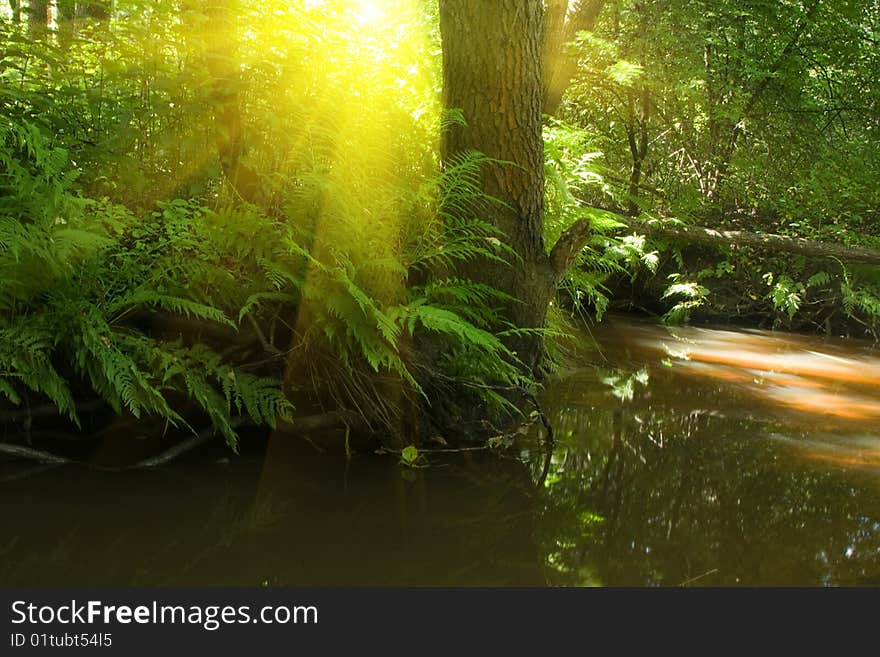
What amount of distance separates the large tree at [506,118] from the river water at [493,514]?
107cm

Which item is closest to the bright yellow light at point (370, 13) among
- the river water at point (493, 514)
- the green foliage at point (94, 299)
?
the green foliage at point (94, 299)

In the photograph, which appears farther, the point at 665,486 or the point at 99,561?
the point at 665,486

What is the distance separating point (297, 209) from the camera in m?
3.80

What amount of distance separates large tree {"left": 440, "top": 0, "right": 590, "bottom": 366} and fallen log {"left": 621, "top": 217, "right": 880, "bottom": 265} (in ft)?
20.0

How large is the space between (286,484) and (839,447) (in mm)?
3446

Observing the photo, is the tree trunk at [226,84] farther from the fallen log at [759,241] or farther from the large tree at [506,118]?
the fallen log at [759,241]

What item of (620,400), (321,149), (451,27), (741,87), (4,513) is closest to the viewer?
(4,513)

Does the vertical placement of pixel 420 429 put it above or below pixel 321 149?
below

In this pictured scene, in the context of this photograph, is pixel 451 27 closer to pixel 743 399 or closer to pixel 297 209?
pixel 297 209

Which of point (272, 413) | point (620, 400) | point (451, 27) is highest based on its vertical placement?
point (451, 27)

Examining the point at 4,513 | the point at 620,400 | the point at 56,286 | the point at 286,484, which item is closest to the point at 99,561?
the point at 4,513

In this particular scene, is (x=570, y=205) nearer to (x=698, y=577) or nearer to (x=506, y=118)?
(x=506, y=118)

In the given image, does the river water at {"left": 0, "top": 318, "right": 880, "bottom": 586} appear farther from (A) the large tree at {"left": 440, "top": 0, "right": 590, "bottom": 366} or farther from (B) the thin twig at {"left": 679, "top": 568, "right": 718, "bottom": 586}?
(A) the large tree at {"left": 440, "top": 0, "right": 590, "bottom": 366}

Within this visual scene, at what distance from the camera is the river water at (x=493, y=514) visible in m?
2.66
